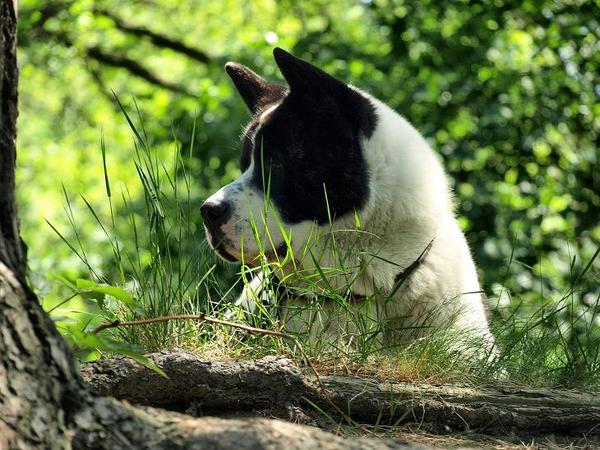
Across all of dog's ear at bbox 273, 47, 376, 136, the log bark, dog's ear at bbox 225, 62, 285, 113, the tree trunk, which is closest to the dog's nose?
dog's ear at bbox 273, 47, 376, 136

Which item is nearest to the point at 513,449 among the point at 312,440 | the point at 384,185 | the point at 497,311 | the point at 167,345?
the point at 312,440

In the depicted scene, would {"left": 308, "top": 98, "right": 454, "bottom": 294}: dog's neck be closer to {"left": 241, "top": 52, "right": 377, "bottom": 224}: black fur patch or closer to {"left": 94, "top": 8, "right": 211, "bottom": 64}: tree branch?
{"left": 241, "top": 52, "right": 377, "bottom": 224}: black fur patch

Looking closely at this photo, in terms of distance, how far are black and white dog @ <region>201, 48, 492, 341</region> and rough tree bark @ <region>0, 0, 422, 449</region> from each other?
192cm

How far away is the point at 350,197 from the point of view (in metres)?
3.95

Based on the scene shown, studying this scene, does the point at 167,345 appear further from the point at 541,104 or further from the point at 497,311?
the point at 541,104

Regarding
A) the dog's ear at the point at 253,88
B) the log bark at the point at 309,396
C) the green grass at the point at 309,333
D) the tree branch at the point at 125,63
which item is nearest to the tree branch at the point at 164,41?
the tree branch at the point at 125,63

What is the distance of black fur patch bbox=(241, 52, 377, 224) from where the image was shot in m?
4.00

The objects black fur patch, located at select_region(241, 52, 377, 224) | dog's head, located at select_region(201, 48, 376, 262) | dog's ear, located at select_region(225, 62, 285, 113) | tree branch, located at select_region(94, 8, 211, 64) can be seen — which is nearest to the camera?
dog's head, located at select_region(201, 48, 376, 262)

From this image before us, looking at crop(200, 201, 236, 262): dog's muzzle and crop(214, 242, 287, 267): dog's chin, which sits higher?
crop(200, 201, 236, 262): dog's muzzle

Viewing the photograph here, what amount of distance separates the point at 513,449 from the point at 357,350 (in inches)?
24.4

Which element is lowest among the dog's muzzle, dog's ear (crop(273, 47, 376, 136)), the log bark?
the log bark

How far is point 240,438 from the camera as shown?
5.85 ft

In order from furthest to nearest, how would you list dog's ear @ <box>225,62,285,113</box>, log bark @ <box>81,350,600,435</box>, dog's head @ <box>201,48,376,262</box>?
dog's ear @ <box>225,62,285,113</box> → dog's head @ <box>201,48,376,262</box> → log bark @ <box>81,350,600,435</box>

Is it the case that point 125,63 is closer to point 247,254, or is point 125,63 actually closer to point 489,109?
point 489,109
